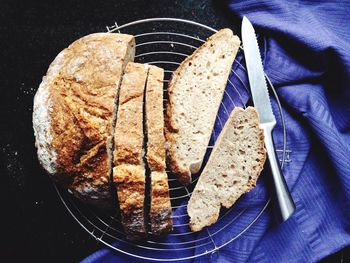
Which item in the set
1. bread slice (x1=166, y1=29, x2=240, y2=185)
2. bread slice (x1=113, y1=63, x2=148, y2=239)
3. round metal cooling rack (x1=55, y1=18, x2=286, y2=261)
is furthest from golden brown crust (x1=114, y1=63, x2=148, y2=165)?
round metal cooling rack (x1=55, y1=18, x2=286, y2=261)

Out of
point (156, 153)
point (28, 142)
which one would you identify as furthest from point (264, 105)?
point (28, 142)

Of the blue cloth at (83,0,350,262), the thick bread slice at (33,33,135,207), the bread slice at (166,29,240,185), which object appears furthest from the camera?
the blue cloth at (83,0,350,262)

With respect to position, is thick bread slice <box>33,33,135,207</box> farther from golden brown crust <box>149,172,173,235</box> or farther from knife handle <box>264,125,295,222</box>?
knife handle <box>264,125,295,222</box>

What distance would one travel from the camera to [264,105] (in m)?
2.28

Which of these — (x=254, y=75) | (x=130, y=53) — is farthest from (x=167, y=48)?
(x=254, y=75)

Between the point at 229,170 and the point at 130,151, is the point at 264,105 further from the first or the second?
the point at 130,151

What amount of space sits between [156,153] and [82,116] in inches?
13.7

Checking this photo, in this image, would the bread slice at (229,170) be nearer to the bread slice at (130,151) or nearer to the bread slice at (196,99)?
the bread slice at (196,99)

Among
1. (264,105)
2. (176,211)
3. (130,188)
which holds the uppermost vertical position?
(264,105)

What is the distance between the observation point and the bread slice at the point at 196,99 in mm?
2188

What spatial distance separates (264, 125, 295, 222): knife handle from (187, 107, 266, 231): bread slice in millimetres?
58

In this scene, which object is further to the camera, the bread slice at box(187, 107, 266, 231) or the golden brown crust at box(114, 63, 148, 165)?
the bread slice at box(187, 107, 266, 231)

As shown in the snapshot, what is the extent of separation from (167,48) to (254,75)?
46 centimetres

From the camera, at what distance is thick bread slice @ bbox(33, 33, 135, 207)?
6.39ft
